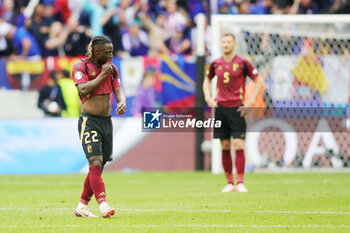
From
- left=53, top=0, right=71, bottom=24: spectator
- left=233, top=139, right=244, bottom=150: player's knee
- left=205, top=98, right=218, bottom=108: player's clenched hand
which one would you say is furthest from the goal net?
left=53, top=0, right=71, bottom=24: spectator

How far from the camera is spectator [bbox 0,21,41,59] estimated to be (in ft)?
61.4

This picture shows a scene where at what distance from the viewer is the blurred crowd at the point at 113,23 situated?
18984mm

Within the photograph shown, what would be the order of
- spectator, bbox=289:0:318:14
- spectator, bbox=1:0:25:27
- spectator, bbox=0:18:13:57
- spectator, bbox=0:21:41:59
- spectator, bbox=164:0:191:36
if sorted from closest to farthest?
spectator, bbox=0:21:41:59 < spectator, bbox=0:18:13:57 < spectator, bbox=1:0:25:27 < spectator, bbox=164:0:191:36 < spectator, bbox=289:0:318:14

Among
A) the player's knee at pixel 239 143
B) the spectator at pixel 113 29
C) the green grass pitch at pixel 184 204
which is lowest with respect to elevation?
the green grass pitch at pixel 184 204

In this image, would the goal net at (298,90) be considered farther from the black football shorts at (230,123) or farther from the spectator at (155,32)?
the black football shorts at (230,123)

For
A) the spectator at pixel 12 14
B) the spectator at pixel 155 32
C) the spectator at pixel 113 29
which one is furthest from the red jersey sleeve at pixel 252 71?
the spectator at pixel 12 14

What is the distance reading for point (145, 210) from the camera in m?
8.87

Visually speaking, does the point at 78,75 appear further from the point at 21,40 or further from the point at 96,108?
Result: the point at 21,40

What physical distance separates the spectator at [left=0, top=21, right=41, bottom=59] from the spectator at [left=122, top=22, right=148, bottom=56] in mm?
2140

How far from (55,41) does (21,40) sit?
0.81 meters

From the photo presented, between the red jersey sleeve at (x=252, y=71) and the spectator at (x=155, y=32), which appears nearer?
the red jersey sleeve at (x=252, y=71)

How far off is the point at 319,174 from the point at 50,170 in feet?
17.6

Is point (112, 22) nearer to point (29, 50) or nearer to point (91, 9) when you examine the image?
point (91, 9)

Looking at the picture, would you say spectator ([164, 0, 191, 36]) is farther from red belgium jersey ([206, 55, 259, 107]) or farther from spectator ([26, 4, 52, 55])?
red belgium jersey ([206, 55, 259, 107])
